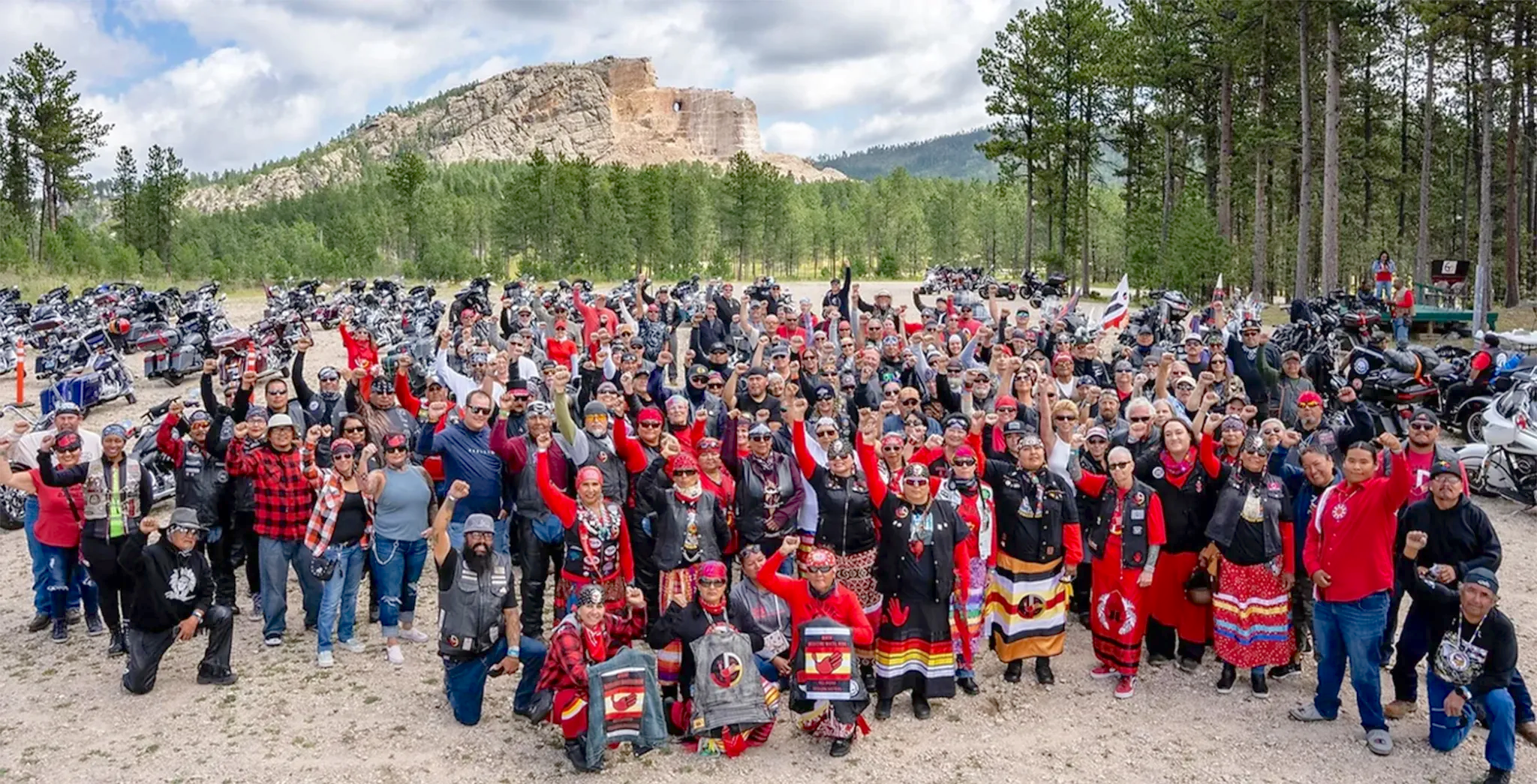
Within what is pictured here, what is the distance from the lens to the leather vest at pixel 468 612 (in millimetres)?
5516

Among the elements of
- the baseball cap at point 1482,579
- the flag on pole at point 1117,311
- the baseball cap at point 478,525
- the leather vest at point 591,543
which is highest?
the flag on pole at point 1117,311

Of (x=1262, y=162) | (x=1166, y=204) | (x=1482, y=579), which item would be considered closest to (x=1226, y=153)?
(x=1262, y=162)

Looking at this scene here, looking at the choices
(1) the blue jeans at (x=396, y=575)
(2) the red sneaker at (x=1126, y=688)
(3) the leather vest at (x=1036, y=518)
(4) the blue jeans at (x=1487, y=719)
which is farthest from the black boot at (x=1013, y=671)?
(1) the blue jeans at (x=396, y=575)

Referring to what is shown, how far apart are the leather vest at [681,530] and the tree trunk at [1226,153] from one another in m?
25.9

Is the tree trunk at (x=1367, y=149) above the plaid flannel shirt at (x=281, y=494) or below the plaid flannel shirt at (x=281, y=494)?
above

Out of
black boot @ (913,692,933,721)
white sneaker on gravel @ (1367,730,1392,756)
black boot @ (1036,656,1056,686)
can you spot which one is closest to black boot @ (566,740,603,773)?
black boot @ (913,692,933,721)

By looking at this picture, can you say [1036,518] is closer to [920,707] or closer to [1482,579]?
[920,707]

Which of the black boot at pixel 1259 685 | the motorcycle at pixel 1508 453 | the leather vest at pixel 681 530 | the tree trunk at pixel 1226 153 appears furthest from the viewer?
the tree trunk at pixel 1226 153

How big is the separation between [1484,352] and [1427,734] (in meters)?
9.00

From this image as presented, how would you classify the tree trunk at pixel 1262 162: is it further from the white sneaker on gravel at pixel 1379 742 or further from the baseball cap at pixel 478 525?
the baseball cap at pixel 478 525

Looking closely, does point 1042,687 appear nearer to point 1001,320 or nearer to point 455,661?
point 455,661

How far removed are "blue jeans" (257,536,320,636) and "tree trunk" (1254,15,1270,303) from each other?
23.2 meters

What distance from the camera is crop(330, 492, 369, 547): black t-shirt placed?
6.44 meters

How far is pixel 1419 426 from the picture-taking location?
238 inches
